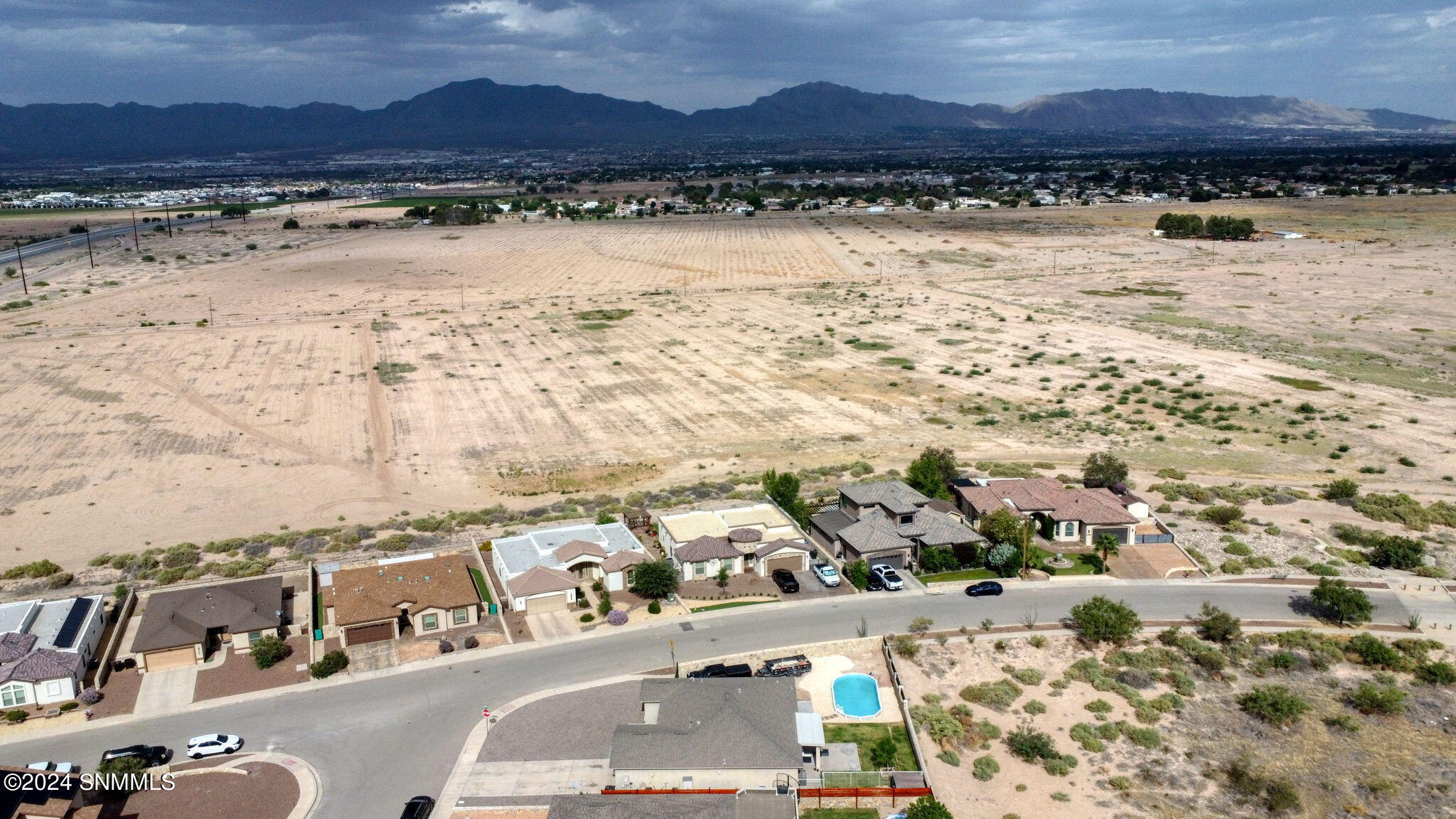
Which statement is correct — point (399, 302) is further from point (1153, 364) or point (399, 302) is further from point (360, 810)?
point (360, 810)

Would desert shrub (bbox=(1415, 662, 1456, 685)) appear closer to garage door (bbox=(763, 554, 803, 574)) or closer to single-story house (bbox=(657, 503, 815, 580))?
single-story house (bbox=(657, 503, 815, 580))

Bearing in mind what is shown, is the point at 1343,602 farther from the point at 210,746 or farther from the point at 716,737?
the point at 210,746

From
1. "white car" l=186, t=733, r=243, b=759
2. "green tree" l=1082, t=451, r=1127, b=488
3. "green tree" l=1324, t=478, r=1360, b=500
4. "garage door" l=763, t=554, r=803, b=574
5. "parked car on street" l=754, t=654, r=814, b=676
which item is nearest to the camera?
"white car" l=186, t=733, r=243, b=759

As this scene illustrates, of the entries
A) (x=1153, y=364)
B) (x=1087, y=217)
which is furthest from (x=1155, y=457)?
(x=1087, y=217)

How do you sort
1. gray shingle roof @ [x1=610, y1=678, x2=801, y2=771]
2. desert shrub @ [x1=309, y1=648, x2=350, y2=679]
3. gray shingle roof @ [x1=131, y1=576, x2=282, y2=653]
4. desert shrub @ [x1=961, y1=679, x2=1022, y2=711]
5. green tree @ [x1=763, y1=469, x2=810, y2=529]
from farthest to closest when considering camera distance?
green tree @ [x1=763, y1=469, x2=810, y2=529] → gray shingle roof @ [x1=131, y1=576, x2=282, y2=653] → desert shrub @ [x1=309, y1=648, x2=350, y2=679] → desert shrub @ [x1=961, y1=679, x2=1022, y2=711] → gray shingle roof @ [x1=610, y1=678, x2=801, y2=771]

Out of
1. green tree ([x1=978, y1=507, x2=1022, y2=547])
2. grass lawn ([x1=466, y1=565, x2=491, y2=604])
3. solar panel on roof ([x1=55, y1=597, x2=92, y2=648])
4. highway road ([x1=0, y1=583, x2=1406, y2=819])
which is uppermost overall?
green tree ([x1=978, y1=507, x2=1022, y2=547])

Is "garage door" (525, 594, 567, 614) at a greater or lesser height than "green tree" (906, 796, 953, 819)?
lesser

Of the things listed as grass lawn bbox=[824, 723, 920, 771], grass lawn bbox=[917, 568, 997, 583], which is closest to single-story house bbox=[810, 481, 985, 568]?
grass lawn bbox=[917, 568, 997, 583]
